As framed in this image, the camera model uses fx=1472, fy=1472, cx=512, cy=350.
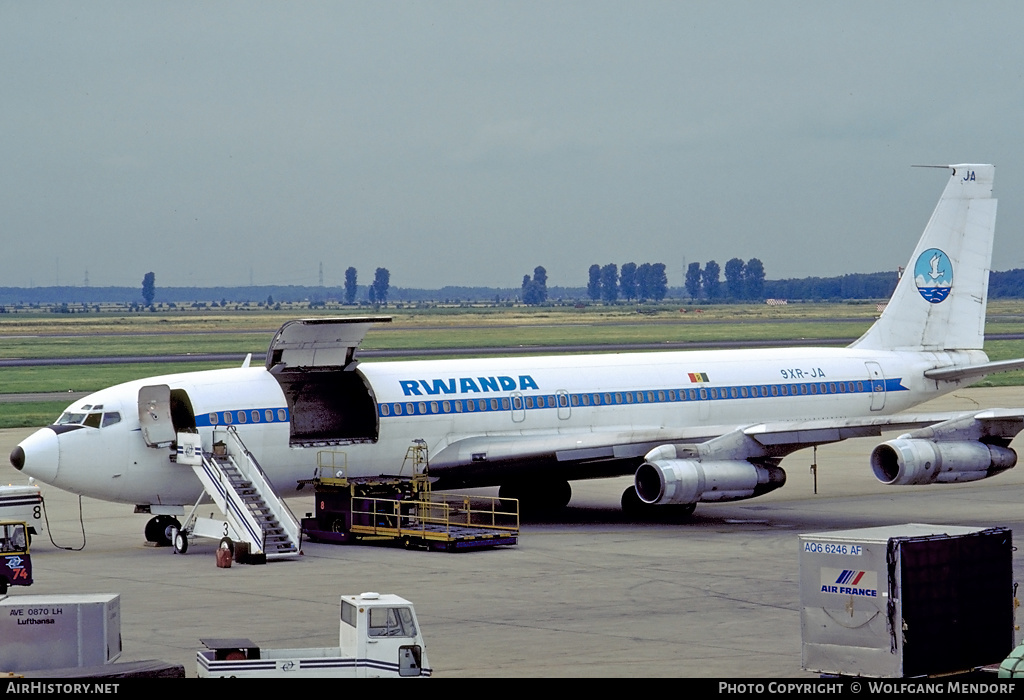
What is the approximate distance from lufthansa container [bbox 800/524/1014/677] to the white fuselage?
17.2m

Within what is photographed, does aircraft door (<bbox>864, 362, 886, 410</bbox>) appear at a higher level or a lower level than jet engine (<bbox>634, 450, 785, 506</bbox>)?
higher

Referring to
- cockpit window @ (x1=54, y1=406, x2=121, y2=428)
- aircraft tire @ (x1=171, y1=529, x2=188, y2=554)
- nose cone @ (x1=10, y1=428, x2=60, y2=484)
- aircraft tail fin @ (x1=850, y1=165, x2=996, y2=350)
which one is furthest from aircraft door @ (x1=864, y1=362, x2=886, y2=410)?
nose cone @ (x1=10, y1=428, x2=60, y2=484)

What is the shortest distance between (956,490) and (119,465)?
25.5 m

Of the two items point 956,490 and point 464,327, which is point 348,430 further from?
point 464,327

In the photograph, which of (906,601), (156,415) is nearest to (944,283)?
(156,415)

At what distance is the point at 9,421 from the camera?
215ft

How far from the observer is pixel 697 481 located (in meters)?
35.5

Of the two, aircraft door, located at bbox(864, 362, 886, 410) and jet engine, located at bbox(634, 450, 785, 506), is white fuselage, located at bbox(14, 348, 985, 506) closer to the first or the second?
aircraft door, located at bbox(864, 362, 886, 410)

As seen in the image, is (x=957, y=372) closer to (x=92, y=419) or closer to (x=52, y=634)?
(x=92, y=419)

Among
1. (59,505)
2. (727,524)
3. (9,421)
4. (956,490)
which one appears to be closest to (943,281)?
(956,490)

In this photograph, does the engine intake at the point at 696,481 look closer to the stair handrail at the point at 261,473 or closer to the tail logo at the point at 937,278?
the stair handrail at the point at 261,473

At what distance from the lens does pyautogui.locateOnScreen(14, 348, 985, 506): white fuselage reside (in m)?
34.6

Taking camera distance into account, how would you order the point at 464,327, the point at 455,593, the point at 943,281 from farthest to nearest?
the point at 464,327 < the point at 943,281 < the point at 455,593
